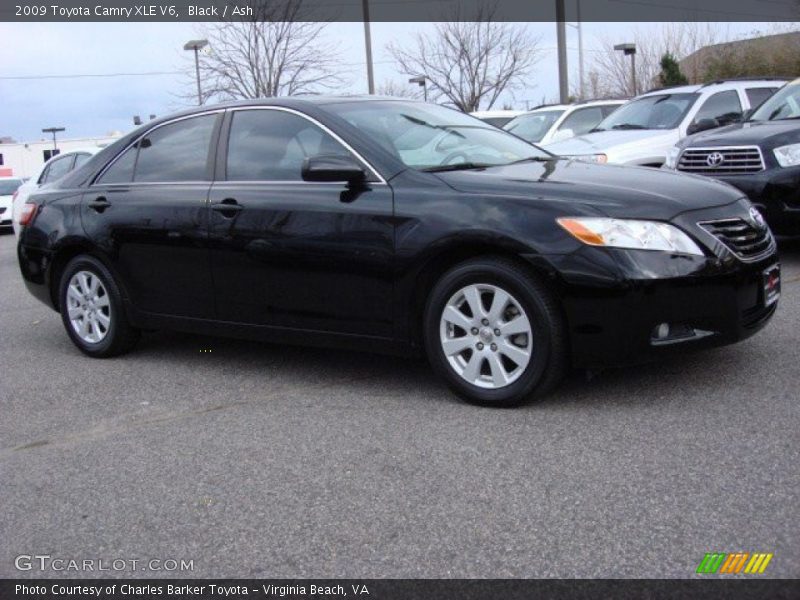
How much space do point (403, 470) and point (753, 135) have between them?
216 inches

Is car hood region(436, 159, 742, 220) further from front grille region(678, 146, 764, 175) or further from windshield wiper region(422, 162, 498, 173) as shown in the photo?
front grille region(678, 146, 764, 175)

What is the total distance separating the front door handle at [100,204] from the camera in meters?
6.04

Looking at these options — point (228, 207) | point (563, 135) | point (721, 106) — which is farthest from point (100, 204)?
point (721, 106)

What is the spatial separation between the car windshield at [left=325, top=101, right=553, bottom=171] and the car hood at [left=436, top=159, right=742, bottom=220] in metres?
0.22

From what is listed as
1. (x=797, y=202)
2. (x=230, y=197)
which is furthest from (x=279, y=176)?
(x=797, y=202)

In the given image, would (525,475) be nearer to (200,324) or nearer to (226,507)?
(226,507)

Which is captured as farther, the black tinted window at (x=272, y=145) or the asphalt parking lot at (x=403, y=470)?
the black tinted window at (x=272, y=145)

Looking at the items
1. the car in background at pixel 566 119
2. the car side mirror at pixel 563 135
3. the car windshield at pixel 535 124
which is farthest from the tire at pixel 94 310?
the car windshield at pixel 535 124

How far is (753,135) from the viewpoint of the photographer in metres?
7.91

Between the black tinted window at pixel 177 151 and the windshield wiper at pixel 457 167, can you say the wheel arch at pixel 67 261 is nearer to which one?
the black tinted window at pixel 177 151

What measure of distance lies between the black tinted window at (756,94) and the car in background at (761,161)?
2.82 metres

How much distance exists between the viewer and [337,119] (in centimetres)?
515

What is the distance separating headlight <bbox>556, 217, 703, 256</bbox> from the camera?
13.9 feet

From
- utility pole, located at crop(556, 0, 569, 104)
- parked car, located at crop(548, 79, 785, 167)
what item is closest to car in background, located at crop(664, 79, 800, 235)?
parked car, located at crop(548, 79, 785, 167)
